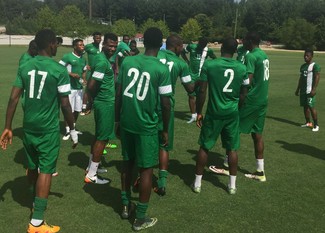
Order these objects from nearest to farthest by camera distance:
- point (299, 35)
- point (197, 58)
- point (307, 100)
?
1. point (307, 100)
2. point (197, 58)
3. point (299, 35)

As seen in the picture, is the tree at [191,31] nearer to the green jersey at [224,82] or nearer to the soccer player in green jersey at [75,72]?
the soccer player in green jersey at [75,72]

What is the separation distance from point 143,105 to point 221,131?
6.00 ft

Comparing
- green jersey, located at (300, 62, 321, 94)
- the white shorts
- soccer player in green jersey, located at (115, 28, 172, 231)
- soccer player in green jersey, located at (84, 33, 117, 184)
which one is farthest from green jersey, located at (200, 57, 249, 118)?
green jersey, located at (300, 62, 321, 94)

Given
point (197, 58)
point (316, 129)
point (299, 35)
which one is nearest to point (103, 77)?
point (197, 58)

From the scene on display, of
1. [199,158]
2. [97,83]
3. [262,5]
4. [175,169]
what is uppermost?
[262,5]

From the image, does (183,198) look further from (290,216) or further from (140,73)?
(140,73)

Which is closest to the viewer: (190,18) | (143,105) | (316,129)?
(143,105)

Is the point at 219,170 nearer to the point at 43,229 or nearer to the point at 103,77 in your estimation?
the point at 103,77

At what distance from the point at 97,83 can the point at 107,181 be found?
1694 millimetres

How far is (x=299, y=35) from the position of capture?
270 feet

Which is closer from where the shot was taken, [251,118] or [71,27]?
[251,118]

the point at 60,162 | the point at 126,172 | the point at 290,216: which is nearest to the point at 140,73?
the point at 126,172

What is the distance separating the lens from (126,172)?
4.78 metres

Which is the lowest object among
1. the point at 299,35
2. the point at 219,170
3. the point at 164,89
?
the point at 219,170
